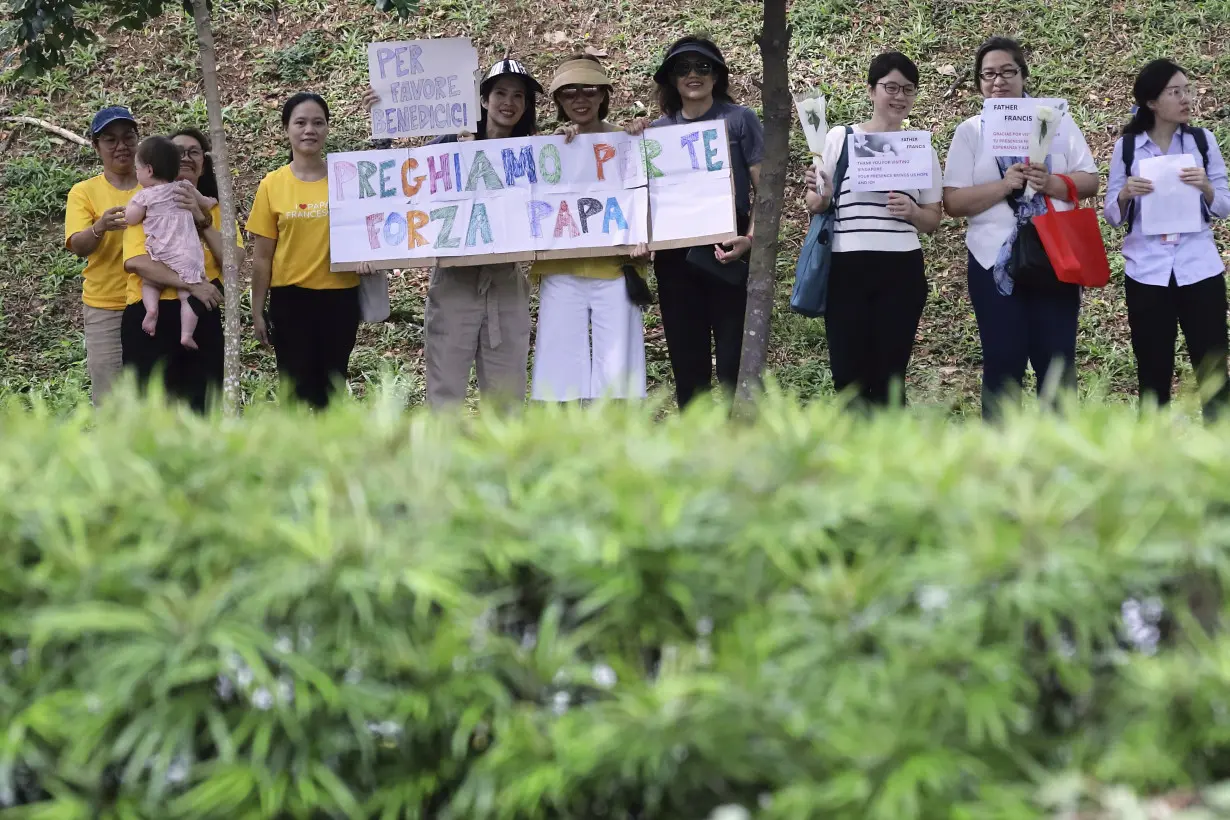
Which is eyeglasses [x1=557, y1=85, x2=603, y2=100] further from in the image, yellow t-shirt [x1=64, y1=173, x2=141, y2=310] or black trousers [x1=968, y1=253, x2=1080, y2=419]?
yellow t-shirt [x1=64, y1=173, x2=141, y2=310]

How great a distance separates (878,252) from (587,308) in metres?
1.34

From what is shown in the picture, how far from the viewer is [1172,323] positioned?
6301 millimetres

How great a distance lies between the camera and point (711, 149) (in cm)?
638

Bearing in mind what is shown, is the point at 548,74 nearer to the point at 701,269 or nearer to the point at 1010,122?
the point at 701,269

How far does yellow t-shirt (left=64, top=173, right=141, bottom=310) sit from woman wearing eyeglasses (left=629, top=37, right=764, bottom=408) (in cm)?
249

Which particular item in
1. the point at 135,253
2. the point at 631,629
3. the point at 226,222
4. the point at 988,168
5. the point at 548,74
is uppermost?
the point at 548,74

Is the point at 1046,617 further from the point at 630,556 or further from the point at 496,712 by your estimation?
the point at 496,712

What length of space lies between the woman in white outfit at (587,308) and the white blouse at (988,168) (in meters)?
1.41

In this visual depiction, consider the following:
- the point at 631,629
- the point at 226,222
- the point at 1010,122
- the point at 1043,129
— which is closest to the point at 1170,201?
the point at 1043,129

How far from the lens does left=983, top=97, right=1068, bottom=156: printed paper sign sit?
5902mm

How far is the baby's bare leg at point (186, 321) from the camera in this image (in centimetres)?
650

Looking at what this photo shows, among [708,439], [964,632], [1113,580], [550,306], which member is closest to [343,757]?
[708,439]

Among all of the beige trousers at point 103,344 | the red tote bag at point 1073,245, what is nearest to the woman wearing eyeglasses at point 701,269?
the red tote bag at point 1073,245

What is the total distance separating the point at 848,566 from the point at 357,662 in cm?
83
